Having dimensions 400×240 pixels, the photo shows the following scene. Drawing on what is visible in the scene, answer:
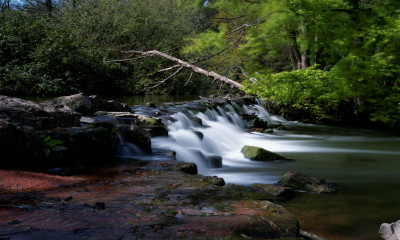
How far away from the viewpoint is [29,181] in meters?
4.24

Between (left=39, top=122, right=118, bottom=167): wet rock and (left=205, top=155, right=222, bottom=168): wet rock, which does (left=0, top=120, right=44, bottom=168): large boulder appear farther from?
(left=205, top=155, right=222, bottom=168): wet rock

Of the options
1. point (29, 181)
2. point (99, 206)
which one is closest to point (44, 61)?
point (29, 181)

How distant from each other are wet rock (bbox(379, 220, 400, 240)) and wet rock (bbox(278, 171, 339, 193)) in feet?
5.28

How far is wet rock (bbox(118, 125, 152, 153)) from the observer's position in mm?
6930

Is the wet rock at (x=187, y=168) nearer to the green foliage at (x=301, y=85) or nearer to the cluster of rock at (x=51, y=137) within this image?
the cluster of rock at (x=51, y=137)

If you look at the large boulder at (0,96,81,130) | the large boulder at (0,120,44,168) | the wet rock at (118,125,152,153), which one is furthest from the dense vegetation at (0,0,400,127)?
the large boulder at (0,120,44,168)

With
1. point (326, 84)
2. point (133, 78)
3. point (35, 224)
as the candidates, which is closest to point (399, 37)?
point (326, 84)

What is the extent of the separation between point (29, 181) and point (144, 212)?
72.3 inches

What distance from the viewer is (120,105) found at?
35.1ft

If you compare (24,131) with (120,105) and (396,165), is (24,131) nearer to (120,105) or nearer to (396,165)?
(120,105)

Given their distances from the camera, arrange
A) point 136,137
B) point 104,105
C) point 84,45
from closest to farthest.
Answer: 1. point 136,137
2. point 104,105
3. point 84,45

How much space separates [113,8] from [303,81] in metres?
16.8

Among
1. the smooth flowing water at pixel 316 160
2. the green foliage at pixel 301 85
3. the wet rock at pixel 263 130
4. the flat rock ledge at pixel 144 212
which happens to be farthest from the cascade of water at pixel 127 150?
the wet rock at pixel 263 130

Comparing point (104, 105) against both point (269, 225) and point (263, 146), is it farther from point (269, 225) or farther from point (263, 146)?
point (269, 225)
